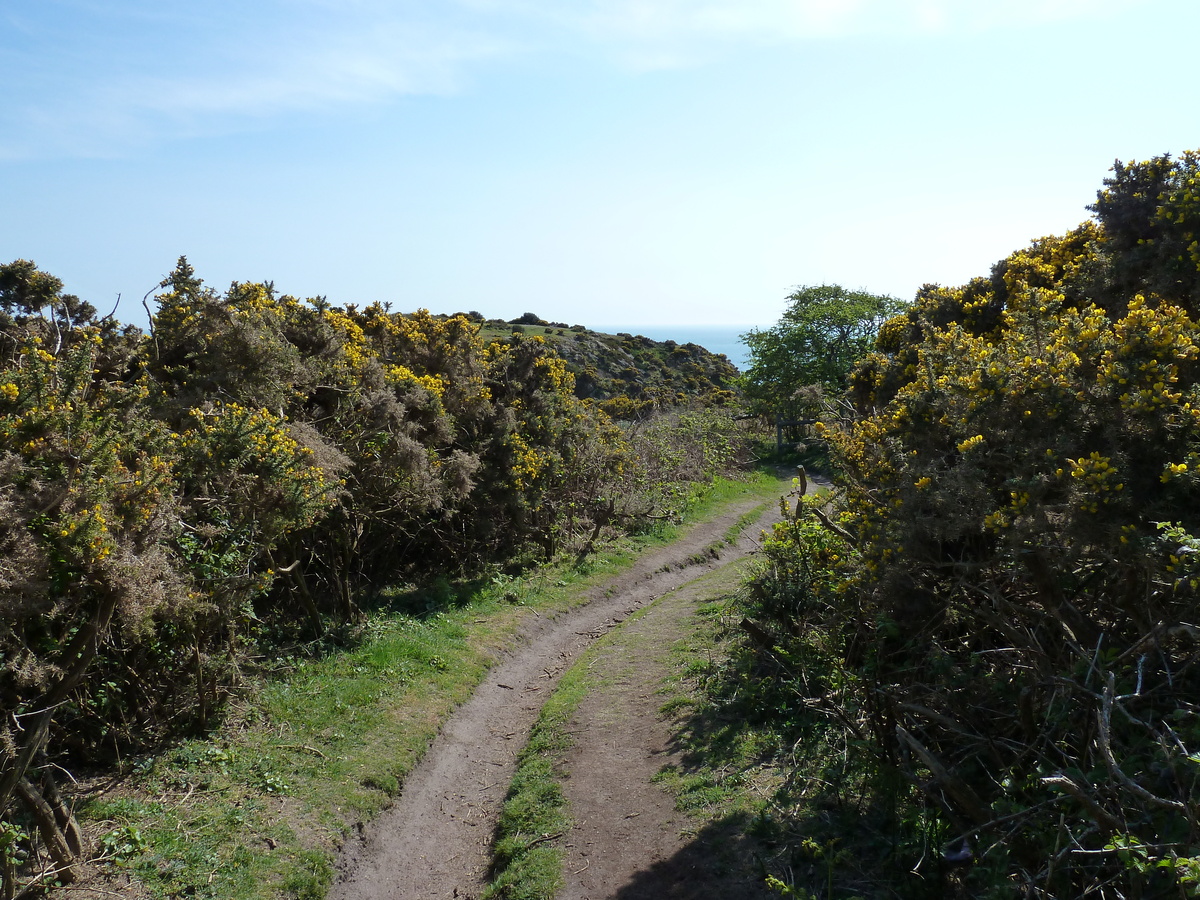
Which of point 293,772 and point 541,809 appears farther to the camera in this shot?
point 293,772

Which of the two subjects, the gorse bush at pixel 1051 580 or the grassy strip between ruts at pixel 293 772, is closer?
the gorse bush at pixel 1051 580

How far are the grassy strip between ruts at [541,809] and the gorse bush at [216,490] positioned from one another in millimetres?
3604

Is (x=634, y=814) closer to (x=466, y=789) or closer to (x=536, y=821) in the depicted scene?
(x=536, y=821)

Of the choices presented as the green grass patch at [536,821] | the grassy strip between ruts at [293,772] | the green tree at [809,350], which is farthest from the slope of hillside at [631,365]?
the green grass patch at [536,821]

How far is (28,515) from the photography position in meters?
5.40

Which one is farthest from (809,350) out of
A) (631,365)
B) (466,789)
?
(466,789)

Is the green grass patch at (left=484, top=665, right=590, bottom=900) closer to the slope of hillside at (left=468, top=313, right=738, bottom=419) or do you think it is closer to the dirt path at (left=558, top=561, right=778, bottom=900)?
the dirt path at (left=558, top=561, right=778, bottom=900)

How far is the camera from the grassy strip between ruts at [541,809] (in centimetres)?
658

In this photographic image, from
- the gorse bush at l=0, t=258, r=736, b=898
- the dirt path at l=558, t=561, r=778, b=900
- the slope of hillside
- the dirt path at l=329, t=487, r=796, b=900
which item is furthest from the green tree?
the dirt path at l=558, t=561, r=778, b=900

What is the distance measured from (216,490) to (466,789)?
4.52 m

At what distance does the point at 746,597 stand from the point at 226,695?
7207 mm

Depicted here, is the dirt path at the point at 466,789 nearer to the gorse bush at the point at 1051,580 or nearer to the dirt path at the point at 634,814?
the dirt path at the point at 634,814

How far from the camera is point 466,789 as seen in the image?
848cm

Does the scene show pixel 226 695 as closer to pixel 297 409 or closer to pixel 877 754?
pixel 297 409
